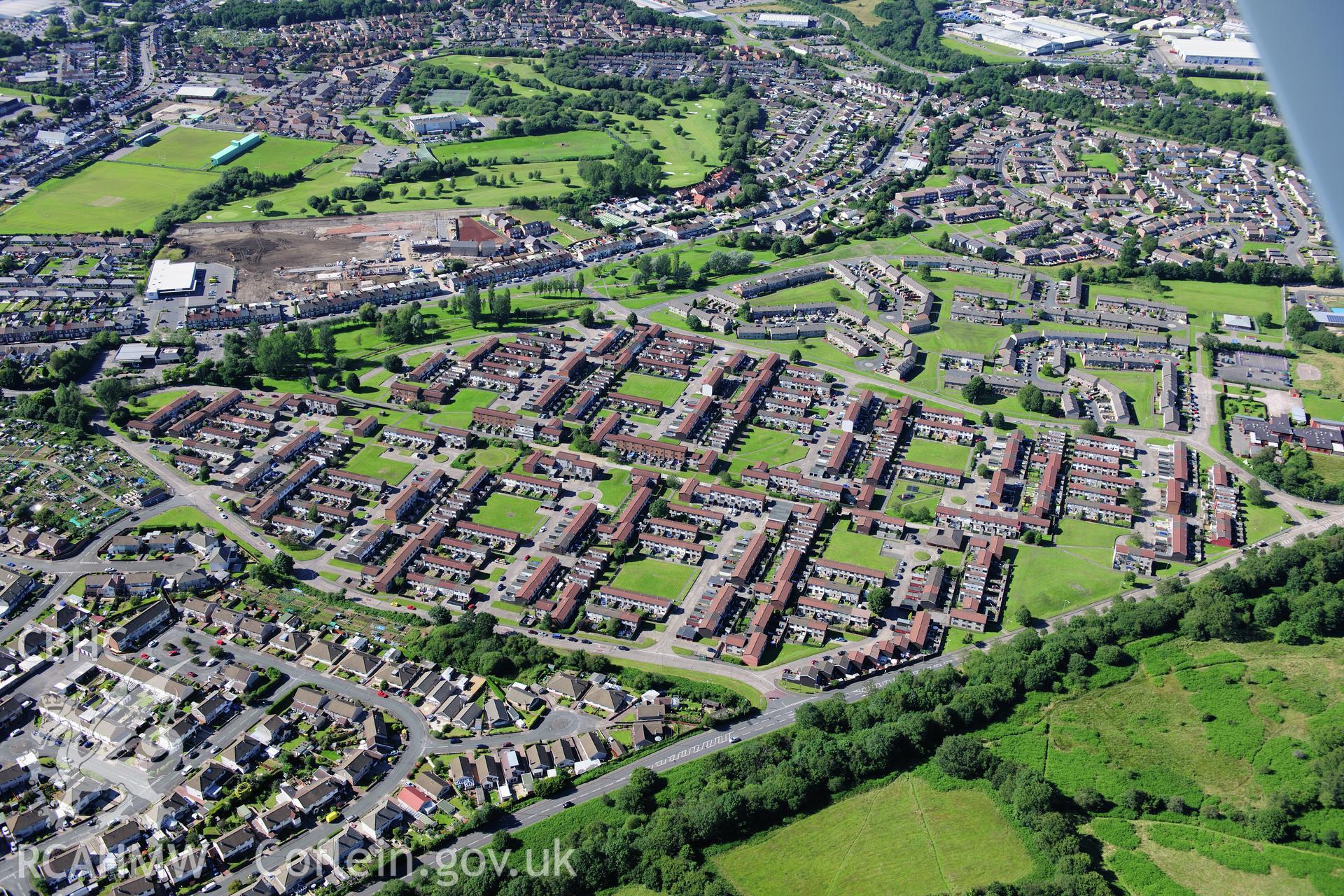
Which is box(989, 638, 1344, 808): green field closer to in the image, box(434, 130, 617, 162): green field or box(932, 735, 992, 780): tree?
box(932, 735, 992, 780): tree

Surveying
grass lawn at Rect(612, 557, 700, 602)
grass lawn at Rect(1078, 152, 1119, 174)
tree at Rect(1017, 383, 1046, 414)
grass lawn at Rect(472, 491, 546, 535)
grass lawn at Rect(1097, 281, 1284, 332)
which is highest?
grass lawn at Rect(1078, 152, 1119, 174)

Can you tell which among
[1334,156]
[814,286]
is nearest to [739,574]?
[814,286]

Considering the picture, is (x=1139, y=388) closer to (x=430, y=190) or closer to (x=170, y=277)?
(x=430, y=190)

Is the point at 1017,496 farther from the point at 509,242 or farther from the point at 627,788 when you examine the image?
the point at 509,242

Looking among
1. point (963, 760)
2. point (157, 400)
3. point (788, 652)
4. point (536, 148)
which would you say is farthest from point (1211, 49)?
point (157, 400)

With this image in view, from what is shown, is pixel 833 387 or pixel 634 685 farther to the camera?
pixel 833 387

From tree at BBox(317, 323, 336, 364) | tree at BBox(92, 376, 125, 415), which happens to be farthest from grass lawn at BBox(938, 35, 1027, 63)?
tree at BBox(92, 376, 125, 415)

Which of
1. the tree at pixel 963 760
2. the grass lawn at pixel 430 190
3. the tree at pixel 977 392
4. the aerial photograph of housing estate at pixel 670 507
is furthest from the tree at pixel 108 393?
the tree at pixel 977 392

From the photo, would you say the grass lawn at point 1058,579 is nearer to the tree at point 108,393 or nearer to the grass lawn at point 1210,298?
the grass lawn at point 1210,298
